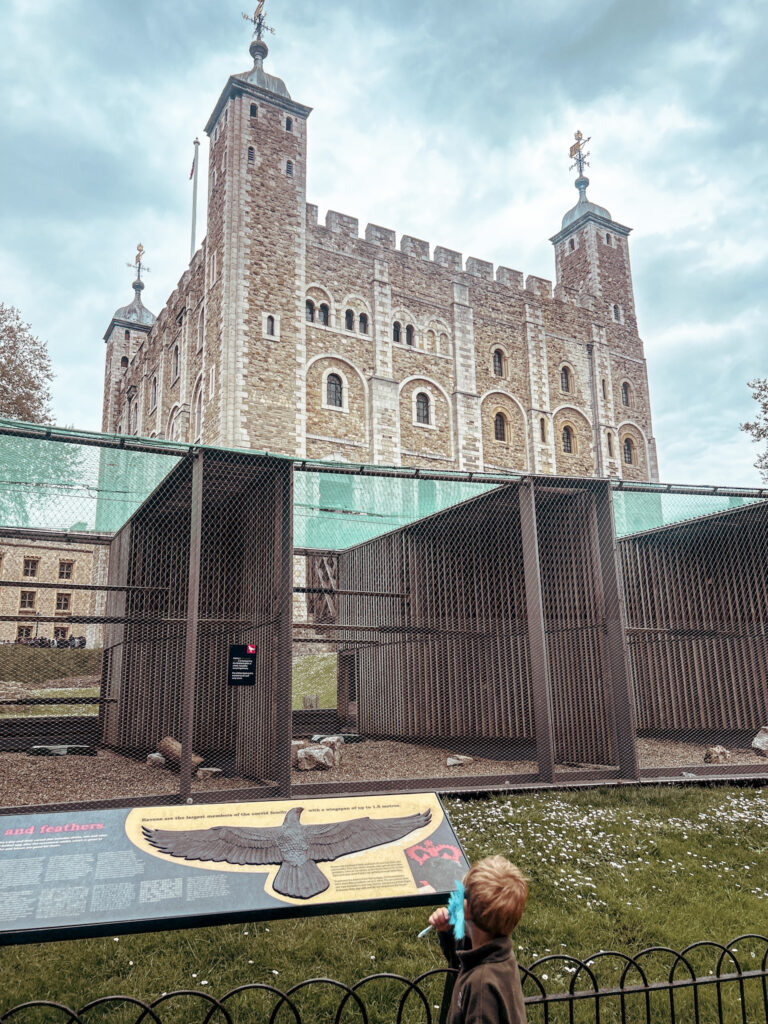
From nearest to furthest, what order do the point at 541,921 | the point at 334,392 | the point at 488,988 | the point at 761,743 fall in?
the point at 488,988 < the point at 541,921 < the point at 761,743 < the point at 334,392

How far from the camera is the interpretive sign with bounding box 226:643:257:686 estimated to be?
22.2ft

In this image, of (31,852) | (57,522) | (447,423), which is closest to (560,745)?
(57,522)

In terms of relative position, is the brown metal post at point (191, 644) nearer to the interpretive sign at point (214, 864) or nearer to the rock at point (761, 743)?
the interpretive sign at point (214, 864)

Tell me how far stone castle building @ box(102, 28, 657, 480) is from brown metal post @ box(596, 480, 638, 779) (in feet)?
64.3

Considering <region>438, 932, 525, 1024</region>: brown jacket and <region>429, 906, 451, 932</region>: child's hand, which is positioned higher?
<region>429, 906, 451, 932</region>: child's hand

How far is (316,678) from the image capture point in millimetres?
17422

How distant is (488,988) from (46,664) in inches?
880

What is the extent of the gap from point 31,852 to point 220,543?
20.7ft

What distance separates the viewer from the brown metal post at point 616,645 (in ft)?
24.0

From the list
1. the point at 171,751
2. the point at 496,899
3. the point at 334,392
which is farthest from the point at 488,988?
the point at 334,392

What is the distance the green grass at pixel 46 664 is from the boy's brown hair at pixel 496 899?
20.9 metres

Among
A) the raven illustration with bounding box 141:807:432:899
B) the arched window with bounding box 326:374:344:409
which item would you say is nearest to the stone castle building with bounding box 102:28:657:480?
the arched window with bounding box 326:374:344:409

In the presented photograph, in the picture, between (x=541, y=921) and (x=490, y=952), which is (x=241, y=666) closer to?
(x=541, y=921)

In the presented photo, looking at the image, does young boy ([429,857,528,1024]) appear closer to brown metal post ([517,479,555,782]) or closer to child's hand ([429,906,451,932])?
child's hand ([429,906,451,932])
